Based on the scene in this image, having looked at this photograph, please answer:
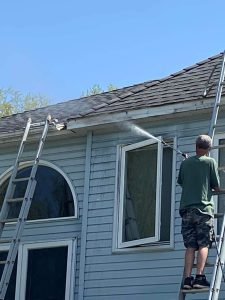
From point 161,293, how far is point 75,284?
57.9 inches

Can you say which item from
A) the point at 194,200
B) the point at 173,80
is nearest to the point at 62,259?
the point at 173,80

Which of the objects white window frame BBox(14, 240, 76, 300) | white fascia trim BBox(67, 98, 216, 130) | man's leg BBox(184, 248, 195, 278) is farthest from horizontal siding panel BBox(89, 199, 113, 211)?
man's leg BBox(184, 248, 195, 278)

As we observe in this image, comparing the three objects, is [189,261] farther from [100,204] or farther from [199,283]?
[100,204]

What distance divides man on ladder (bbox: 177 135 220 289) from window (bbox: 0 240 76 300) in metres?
4.05

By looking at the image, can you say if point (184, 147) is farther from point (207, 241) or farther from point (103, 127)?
point (207, 241)

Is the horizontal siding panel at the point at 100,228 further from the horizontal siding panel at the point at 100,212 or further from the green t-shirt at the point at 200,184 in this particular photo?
the green t-shirt at the point at 200,184

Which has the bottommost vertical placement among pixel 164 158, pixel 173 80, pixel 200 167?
pixel 200 167

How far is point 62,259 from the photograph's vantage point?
12.0m

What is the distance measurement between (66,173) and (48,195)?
0.58 m

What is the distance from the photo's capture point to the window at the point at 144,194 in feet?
36.3

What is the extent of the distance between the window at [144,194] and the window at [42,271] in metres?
0.96

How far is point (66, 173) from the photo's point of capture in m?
12.3

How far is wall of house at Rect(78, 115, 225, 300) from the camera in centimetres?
1076

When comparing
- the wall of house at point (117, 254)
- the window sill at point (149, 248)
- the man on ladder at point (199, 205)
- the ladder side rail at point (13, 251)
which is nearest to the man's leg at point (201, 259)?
the man on ladder at point (199, 205)
